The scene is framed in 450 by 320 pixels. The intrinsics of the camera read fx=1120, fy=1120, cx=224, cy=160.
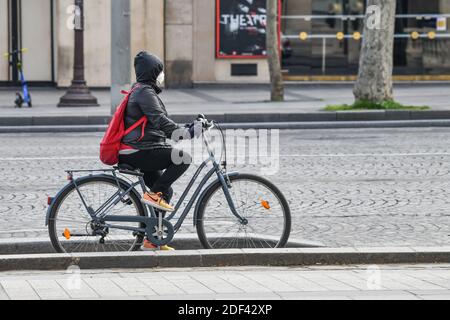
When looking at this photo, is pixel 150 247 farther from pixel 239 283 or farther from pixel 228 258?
pixel 239 283

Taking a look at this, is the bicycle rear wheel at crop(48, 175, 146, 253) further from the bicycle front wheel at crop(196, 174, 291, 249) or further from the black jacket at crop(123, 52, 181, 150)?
the bicycle front wheel at crop(196, 174, 291, 249)

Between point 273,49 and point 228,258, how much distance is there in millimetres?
15080

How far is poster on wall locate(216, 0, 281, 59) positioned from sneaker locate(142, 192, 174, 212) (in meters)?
19.2

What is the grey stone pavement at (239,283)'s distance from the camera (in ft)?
23.3

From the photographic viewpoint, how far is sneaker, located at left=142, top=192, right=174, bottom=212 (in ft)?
27.1

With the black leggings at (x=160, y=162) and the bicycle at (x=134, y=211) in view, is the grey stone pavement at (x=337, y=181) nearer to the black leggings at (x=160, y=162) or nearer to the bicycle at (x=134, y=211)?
the bicycle at (x=134, y=211)

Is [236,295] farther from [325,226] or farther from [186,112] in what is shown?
[186,112]

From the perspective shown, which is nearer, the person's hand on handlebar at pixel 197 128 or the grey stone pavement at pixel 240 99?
the person's hand on handlebar at pixel 197 128

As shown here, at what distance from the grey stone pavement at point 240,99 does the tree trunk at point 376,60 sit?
3.15ft

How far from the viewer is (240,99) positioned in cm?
2448

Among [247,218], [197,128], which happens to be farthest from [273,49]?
[197,128]

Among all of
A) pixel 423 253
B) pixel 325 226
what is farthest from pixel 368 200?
pixel 423 253

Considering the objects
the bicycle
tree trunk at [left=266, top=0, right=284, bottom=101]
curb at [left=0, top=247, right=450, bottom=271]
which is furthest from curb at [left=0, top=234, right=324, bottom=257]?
tree trunk at [left=266, top=0, right=284, bottom=101]

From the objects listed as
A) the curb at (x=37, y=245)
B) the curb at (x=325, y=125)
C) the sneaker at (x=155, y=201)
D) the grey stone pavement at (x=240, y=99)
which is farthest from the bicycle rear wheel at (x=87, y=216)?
the grey stone pavement at (x=240, y=99)
